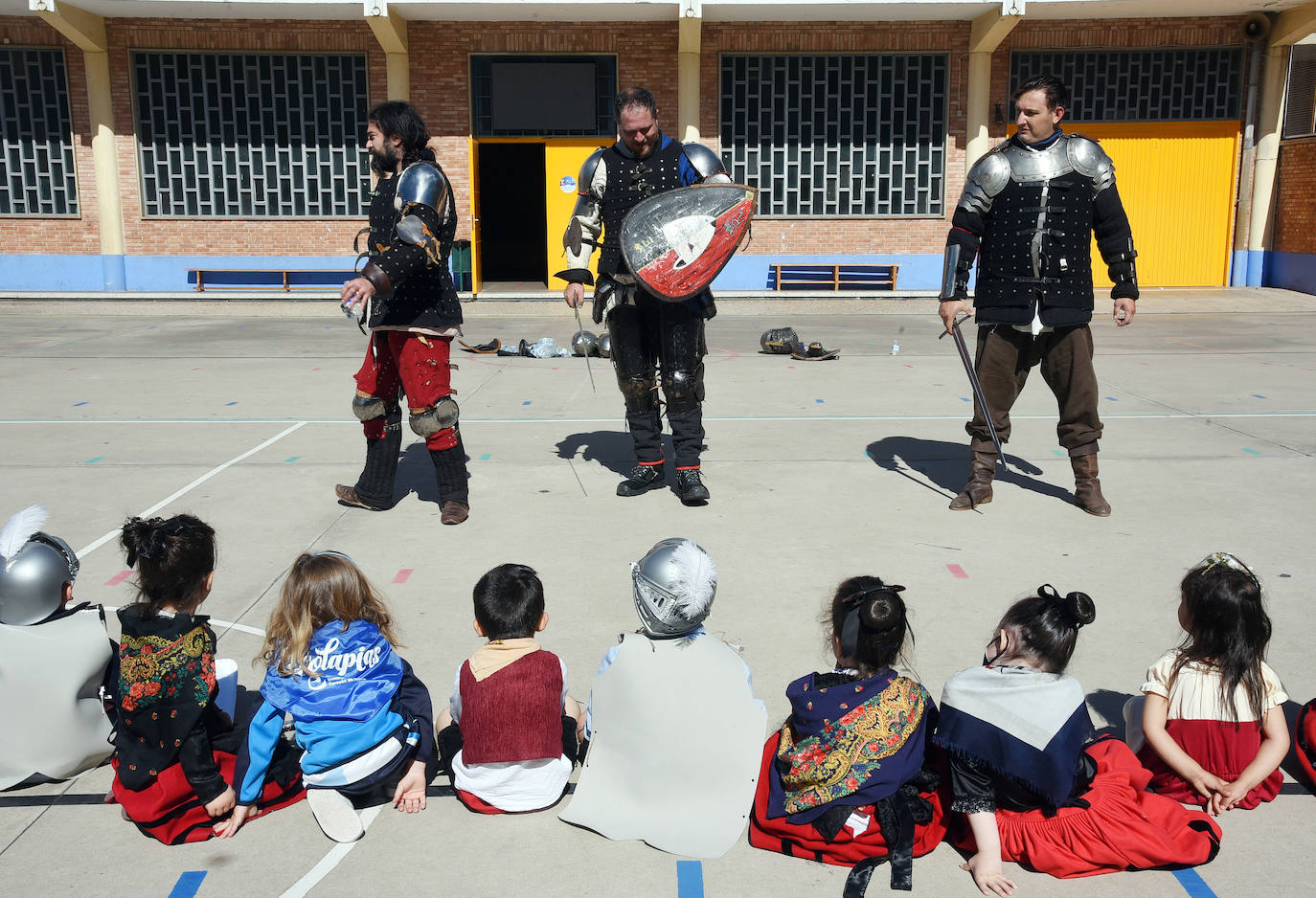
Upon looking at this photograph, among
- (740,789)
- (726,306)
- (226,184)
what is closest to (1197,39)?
(726,306)

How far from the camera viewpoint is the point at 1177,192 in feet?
60.2

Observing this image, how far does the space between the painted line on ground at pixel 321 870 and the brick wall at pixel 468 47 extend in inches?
622

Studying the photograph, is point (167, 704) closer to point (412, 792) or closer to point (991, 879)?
point (412, 792)

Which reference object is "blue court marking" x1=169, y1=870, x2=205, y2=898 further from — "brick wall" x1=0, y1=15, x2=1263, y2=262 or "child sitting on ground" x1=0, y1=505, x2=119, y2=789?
"brick wall" x1=0, y1=15, x2=1263, y2=262

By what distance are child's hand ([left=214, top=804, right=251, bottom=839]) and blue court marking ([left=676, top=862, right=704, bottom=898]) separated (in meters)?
1.17

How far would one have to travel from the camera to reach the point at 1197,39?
58.4 ft

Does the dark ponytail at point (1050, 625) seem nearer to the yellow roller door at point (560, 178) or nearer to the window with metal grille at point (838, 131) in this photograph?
the yellow roller door at point (560, 178)

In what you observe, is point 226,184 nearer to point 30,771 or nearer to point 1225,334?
point 1225,334

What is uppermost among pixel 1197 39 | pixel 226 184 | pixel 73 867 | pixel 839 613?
pixel 1197 39

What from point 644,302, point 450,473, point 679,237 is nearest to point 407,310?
point 450,473

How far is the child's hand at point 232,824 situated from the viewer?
296 centimetres

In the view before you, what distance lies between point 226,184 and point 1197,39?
1567 cm

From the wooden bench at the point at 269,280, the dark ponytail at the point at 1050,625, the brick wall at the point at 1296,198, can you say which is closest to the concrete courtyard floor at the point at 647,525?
the dark ponytail at the point at 1050,625

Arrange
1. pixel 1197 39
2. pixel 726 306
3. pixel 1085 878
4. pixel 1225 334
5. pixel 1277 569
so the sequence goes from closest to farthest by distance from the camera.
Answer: pixel 1085 878 < pixel 1277 569 < pixel 1225 334 < pixel 726 306 < pixel 1197 39
